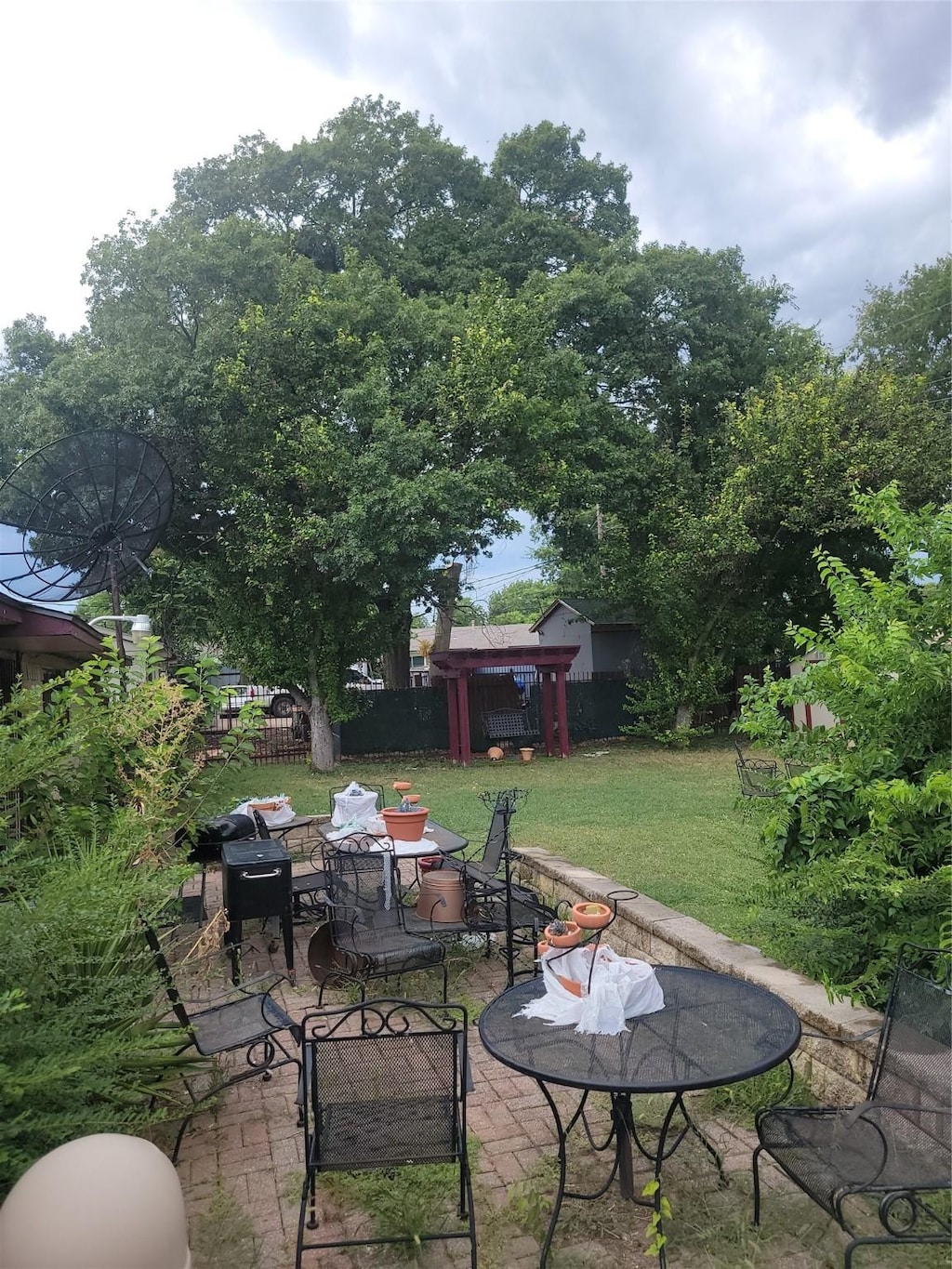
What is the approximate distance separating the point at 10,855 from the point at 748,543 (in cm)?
1494

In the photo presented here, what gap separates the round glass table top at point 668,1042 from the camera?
2.40 meters

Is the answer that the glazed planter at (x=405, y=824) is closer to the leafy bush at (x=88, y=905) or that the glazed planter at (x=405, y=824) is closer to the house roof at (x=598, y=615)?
the leafy bush at (x=88, y=905)

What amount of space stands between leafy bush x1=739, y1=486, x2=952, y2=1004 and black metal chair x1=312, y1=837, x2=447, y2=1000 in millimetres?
1929

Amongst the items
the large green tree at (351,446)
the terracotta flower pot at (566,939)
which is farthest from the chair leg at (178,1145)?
the large green tree at (351,446)

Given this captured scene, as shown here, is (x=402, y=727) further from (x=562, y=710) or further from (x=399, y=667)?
(x=562, y=710)

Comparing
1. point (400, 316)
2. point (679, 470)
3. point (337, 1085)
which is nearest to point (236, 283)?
point (400, 316)

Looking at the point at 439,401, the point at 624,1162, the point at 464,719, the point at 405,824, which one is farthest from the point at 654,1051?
the point at 464,719

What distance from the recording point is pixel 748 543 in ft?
52.3

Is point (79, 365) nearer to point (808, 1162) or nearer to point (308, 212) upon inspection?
point (308, 212)

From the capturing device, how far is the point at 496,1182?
2.91 metres

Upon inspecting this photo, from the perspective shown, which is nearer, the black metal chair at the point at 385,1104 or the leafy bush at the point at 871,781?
the black metal chair at the point at 385,1104

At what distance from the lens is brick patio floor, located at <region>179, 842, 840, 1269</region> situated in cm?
252

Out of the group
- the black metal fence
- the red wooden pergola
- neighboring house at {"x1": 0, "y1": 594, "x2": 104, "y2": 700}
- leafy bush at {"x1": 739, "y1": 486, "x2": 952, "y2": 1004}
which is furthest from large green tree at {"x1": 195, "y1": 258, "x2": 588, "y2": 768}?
leafy bush at {"x1": 739, "y1": 486, "x2": 952, "y2": 1004}

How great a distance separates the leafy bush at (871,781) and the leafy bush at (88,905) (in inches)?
105
